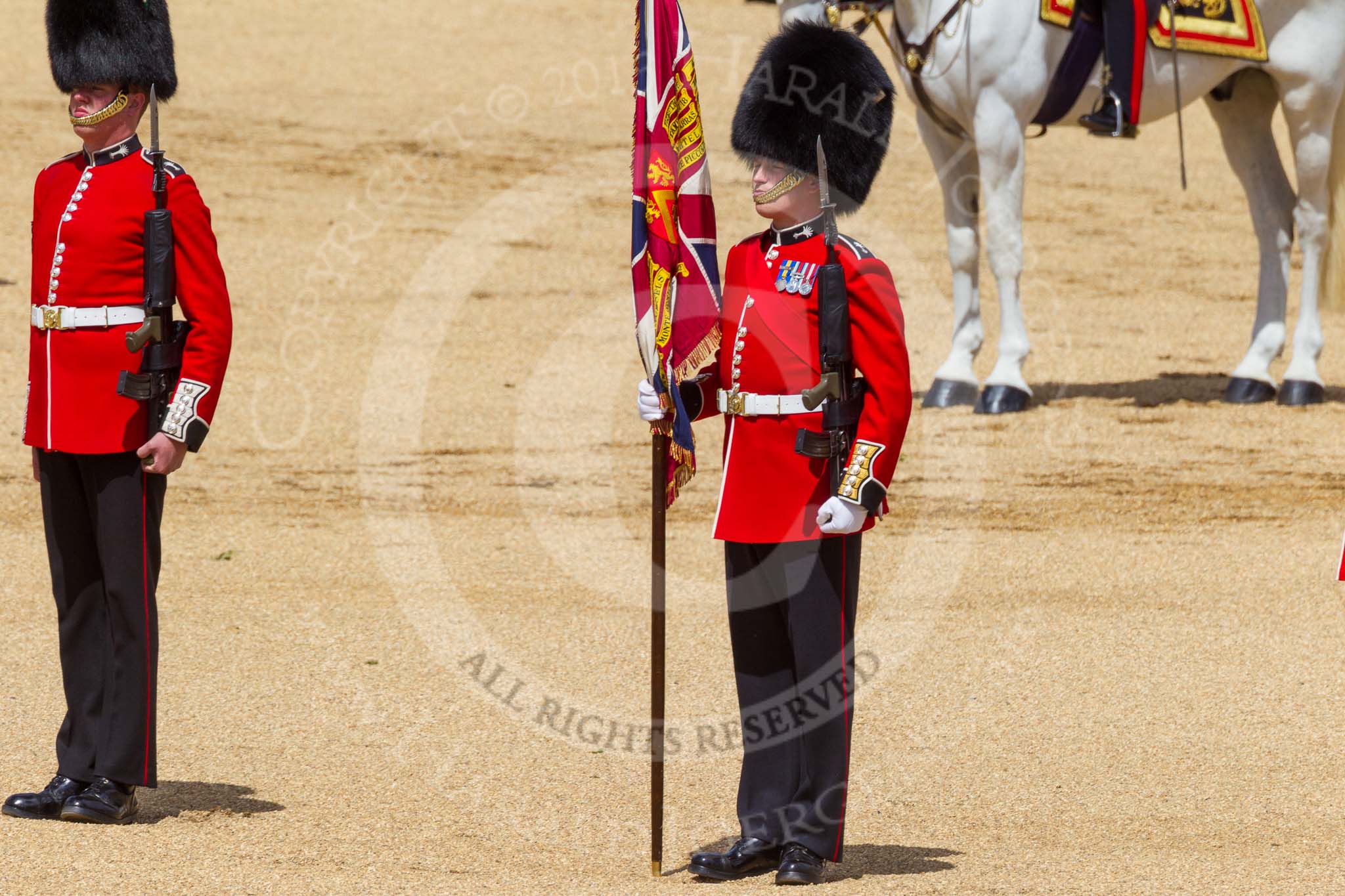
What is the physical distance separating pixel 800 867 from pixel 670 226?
1.27m

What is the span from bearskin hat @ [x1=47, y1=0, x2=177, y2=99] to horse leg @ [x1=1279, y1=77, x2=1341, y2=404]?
614cm

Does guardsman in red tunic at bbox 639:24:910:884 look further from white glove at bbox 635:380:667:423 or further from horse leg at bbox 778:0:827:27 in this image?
horse leg at bbox 778:0:827:27

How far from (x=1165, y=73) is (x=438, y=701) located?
5076 millimetres

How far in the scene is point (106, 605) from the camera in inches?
166

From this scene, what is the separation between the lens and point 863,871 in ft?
13.2

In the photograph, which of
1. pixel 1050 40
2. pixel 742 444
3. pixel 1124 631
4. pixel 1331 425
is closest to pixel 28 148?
pixel 1050 40

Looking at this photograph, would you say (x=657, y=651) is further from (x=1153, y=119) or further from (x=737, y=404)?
(x=1153, y=119)

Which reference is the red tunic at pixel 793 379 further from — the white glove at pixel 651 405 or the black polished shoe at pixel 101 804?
the black polished shoe at pixel 101 804

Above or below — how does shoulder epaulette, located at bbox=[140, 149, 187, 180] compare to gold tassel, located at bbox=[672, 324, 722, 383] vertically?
above

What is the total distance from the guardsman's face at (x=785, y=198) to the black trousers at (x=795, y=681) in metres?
0.62

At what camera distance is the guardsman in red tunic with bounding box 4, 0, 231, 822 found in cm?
410

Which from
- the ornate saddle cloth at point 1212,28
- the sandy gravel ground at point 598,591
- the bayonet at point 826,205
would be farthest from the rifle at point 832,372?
the ornate saddle cloth at point 1212,28

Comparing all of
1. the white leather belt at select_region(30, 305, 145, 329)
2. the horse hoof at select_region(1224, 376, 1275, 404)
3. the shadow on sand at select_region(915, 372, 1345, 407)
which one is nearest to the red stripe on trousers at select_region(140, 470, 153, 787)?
the white leather belt at select_region(30, 305, 145, 329)

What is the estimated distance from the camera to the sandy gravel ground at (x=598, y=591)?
4234mm
